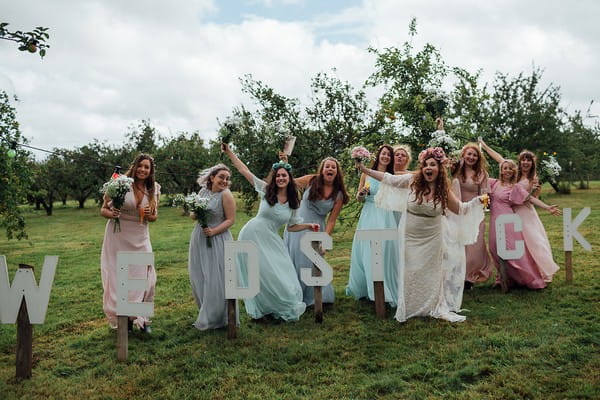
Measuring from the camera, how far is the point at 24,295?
500cm

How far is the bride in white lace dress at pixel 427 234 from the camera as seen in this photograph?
659 cm

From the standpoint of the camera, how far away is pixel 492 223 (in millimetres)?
8352

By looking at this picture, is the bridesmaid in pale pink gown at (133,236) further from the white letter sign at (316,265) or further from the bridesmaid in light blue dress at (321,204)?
the bridesmaid in light blue dress at (321,204)

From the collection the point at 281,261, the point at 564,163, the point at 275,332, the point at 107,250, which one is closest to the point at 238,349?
the point at 275,332

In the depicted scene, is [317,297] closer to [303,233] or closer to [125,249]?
[303,233]

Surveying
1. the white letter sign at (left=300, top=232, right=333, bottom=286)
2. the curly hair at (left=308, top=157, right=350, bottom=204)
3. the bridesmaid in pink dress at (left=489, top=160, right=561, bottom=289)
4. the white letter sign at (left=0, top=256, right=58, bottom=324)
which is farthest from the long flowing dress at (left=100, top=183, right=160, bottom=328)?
the bridesmaid in pink dress at (left=489, top=160, right=561, bottom=289)

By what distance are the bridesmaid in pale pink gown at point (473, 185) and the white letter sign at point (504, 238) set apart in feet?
1.49

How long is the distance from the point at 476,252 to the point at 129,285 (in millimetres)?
5747

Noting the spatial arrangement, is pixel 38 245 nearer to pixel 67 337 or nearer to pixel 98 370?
pixel 67 337

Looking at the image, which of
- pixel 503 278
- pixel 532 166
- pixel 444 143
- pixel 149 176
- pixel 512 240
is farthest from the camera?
pixel 532 166

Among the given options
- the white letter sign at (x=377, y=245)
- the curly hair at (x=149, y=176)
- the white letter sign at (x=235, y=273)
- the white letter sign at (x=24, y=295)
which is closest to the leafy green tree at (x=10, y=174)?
the curly hair at (x=149, y=176)

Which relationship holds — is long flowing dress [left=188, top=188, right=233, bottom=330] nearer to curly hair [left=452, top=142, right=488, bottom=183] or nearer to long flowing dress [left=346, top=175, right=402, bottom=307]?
long flowing dress [left=346, top=175, right=402, bottom=307]

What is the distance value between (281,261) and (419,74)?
A: 22.2 ft

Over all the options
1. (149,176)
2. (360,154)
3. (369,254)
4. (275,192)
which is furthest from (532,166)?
(149,176)
